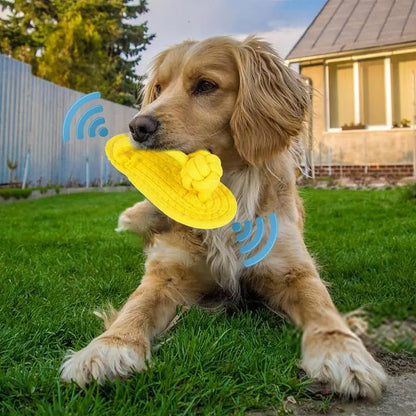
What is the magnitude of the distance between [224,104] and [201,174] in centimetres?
52

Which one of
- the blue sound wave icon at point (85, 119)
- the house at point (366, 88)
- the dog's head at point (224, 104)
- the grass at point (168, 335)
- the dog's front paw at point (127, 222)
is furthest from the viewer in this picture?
the house at point (366, 88)

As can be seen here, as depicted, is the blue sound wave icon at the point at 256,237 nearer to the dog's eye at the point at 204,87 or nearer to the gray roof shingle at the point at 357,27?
the dog's eye at the point at 204,87

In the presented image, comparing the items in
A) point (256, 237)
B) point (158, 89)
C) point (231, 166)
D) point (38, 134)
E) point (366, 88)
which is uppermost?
point (366, 88)

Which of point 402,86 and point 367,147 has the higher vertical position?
point 402,86

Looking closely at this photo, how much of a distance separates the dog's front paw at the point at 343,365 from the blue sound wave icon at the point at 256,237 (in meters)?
0.49

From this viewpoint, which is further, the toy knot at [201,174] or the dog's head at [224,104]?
the dog's head at [224,104]

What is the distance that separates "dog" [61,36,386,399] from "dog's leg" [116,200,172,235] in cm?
2

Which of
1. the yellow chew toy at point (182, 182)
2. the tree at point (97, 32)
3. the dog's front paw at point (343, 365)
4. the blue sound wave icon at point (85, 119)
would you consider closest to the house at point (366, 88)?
the tree at point (97, 32)

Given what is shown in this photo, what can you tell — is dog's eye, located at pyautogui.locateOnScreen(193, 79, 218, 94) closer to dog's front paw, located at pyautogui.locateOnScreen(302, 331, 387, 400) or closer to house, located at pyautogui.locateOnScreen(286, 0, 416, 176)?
dog's front paw, located at pyautogui.locateOnScreen(302, 331, 387, 400)

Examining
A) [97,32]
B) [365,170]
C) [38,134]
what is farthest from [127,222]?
[97,32]

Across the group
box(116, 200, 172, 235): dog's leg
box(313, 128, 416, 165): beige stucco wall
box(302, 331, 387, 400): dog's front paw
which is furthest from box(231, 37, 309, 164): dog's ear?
box(313, 128, 416, 165): beige stucco wall

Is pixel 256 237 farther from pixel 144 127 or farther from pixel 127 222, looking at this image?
pixel 127 222

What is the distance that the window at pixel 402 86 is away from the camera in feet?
43.4

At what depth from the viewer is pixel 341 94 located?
14.0 m
